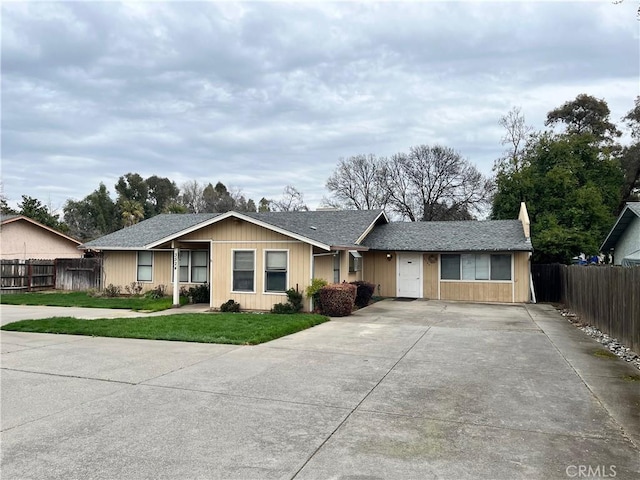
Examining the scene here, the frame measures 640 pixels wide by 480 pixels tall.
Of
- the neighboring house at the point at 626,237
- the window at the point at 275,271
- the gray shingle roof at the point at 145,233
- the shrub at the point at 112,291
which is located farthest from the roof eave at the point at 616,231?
the shrub at the point at 112,291

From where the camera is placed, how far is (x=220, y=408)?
522 cm

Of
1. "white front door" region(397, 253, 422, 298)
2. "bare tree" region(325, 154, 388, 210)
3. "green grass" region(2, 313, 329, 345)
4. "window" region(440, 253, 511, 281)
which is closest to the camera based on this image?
"green grass" region(2, 313, 329, 345)

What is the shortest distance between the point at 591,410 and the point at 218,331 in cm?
746

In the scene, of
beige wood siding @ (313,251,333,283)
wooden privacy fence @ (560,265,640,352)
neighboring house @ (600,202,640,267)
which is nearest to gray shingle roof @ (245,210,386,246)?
beige wood siding @ (313,251,333,283)

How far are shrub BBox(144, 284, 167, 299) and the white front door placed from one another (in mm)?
10250

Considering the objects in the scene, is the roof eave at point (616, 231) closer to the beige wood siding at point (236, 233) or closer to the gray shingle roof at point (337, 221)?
the gray shingle roof at point (337, 221)

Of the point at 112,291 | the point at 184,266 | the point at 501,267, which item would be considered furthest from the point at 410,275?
the point at 112,291

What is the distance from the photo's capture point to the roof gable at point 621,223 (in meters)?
19.0

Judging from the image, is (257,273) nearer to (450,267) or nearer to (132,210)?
(450,267)

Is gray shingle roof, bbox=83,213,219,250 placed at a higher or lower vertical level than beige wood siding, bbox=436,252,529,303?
higher

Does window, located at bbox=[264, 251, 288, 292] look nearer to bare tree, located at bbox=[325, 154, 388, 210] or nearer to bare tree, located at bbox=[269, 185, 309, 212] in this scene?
bare tree, located at bbox=[325, 154, 388, 210]

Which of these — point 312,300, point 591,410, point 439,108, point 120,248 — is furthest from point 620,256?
point 120,248

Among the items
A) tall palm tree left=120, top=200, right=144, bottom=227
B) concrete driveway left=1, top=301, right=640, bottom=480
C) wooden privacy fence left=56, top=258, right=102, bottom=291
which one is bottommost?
concrete driveway left=1, top=301, right=640, bottom=480

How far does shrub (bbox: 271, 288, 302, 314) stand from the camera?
46.6ft
